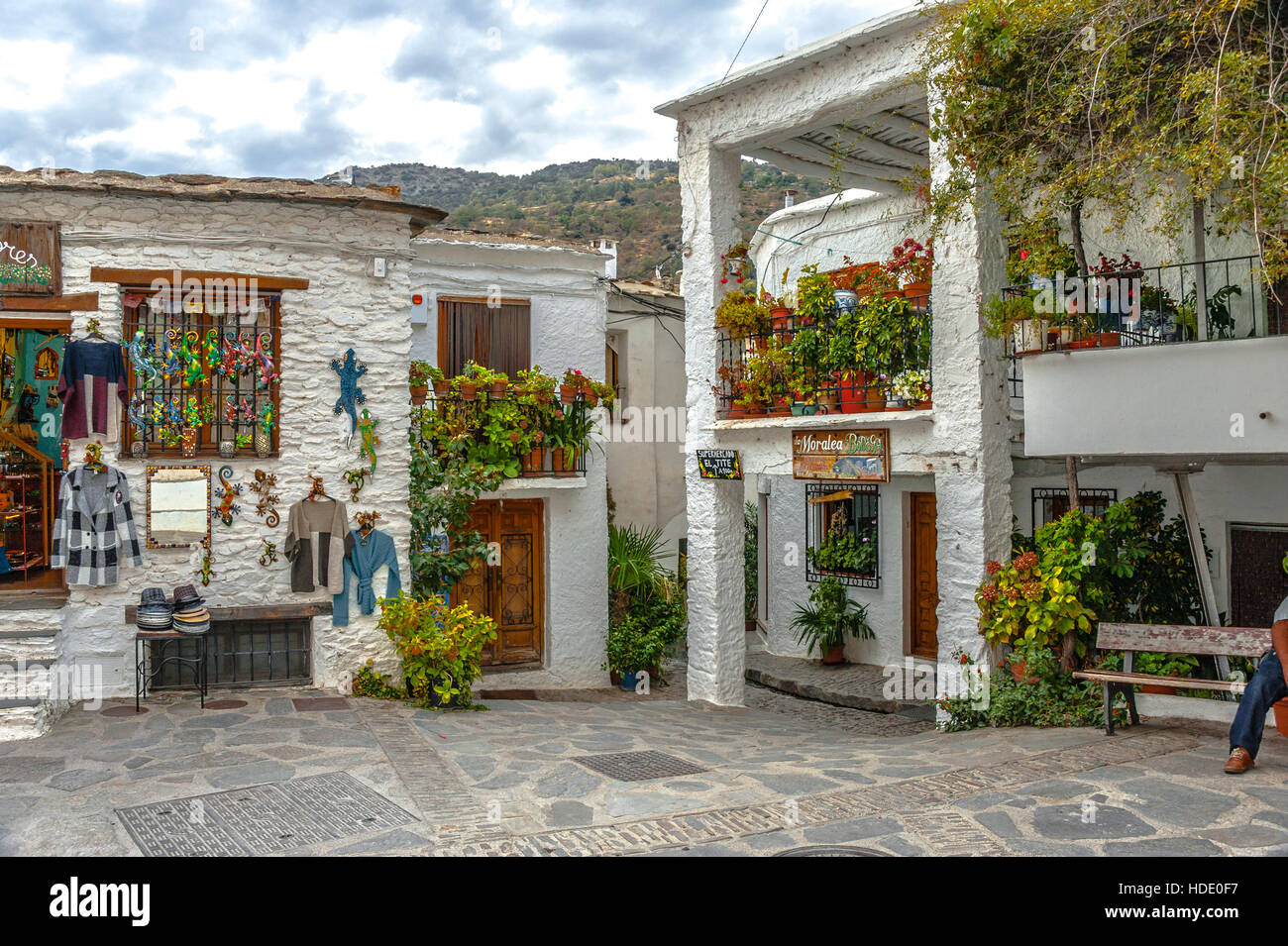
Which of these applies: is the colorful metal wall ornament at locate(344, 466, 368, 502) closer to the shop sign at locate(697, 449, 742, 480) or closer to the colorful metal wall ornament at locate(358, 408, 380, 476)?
the colorful metal wall ornament at locate(358, 408, 380, 476)

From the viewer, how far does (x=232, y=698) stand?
908 centimetres

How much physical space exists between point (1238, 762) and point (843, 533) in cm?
805

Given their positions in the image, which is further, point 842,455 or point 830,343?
point 830,343

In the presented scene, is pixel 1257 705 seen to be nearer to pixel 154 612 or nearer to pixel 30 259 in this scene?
pixel 154 612

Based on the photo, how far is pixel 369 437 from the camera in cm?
966

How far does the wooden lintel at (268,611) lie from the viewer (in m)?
9.20

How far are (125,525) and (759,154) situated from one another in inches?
307

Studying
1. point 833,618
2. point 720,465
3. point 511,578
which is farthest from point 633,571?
point 720,465

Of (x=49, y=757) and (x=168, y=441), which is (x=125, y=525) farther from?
(x=49, y=757)

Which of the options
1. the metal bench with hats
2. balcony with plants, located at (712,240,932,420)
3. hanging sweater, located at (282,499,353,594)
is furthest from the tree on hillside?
the metal bench with hats

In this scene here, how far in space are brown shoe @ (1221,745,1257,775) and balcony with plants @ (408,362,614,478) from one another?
7672 millimetres

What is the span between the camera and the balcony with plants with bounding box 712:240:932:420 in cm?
992

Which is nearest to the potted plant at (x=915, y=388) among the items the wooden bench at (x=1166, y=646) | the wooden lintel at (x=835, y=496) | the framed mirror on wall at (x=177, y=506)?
→ the wooden bench at (x=1166, y=646)

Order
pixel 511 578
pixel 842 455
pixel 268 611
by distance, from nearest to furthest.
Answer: pixel 268 611 < pixel 842 455 < pixel 511 578
